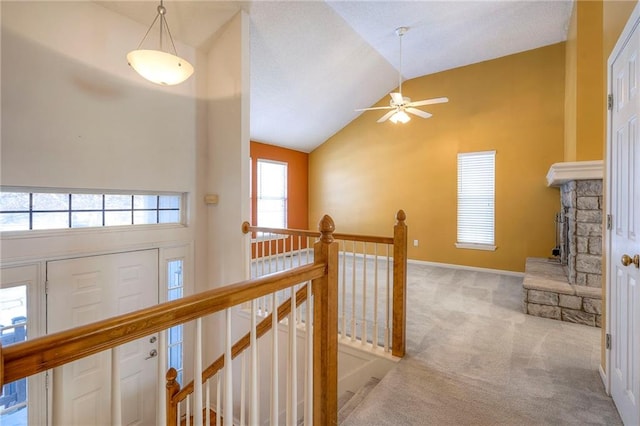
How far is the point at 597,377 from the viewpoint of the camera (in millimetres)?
2240

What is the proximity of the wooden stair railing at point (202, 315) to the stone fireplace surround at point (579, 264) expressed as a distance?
2.99 metres

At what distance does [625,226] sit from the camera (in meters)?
1.72

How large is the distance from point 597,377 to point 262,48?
478 cm

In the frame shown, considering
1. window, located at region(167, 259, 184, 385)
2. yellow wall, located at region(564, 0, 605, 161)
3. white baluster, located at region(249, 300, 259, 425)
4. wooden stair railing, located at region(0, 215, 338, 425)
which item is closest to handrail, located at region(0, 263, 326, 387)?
wooden stair railing, located at region(0, 215, 338, 425)

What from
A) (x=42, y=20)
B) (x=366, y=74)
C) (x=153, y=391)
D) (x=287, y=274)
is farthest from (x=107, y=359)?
(x=366, y=74)

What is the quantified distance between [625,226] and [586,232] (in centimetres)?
200

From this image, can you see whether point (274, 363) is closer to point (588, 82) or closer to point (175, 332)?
point (175, 332)

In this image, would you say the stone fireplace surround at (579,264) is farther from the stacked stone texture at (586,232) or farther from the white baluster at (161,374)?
the white baluster at (161,374)

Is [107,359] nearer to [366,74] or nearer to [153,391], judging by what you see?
[153,391]

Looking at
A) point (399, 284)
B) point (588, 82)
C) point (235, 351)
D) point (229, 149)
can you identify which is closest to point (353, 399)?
point (399, 284)

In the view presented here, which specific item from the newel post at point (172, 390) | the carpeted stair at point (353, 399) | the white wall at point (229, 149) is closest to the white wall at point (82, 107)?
the white wall at point (229, 149)

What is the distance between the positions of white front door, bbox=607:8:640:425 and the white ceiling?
8.82ft

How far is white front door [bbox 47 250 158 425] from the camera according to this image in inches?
111

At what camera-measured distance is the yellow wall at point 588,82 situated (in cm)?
337
